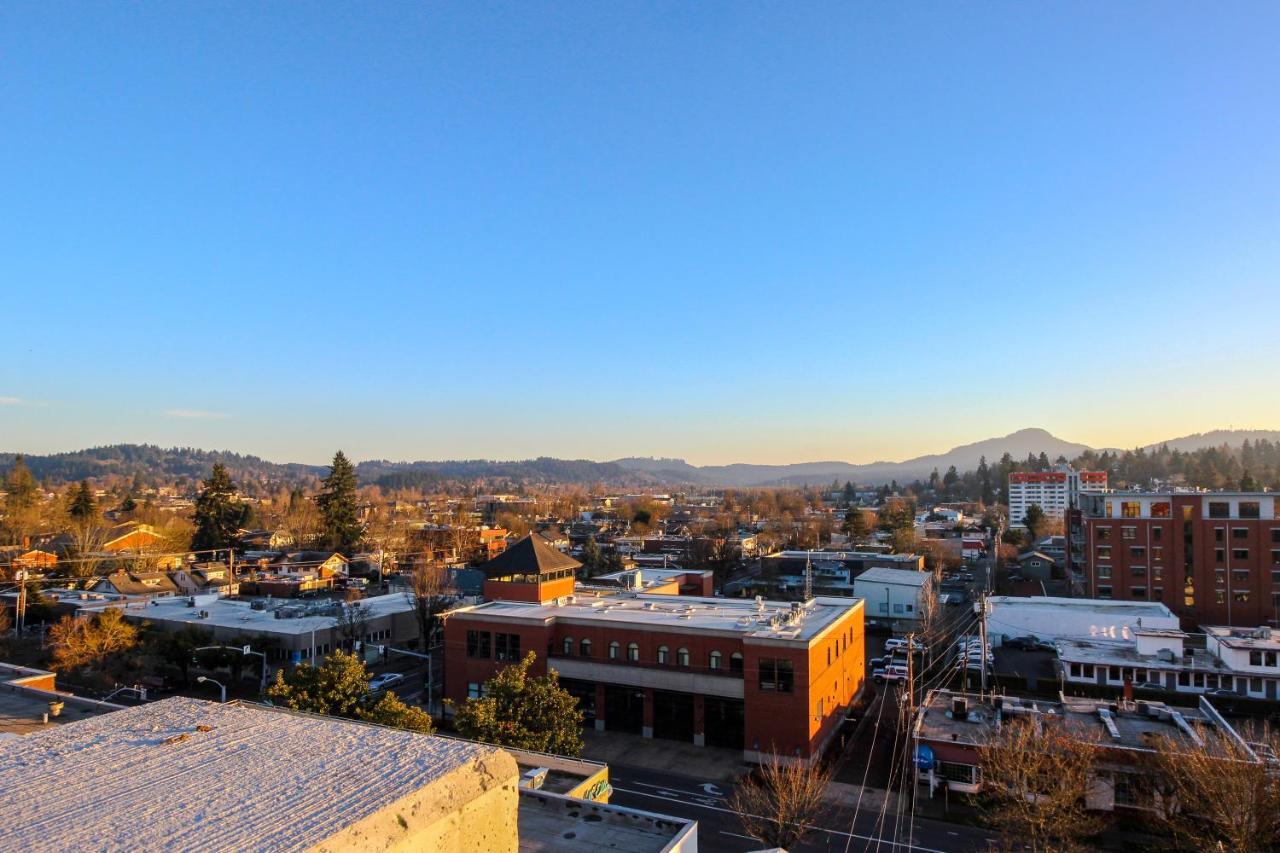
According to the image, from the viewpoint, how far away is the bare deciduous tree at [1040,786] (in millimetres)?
17312

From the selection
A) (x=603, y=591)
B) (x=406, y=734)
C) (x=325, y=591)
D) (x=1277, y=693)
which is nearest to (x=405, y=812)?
(x=406, y=734)

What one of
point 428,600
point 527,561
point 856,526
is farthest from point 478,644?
point 856,526

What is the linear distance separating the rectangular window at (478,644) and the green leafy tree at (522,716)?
9179 mm

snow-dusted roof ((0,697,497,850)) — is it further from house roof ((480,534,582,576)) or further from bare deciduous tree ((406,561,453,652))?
bare deciduous tree ((406,561,453,652))

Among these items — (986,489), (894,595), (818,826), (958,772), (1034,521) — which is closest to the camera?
(818,826)

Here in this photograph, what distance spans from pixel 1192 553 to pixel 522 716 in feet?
148

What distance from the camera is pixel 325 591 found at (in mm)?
59250

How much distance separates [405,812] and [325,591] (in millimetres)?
59771

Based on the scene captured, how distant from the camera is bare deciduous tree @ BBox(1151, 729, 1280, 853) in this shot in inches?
626

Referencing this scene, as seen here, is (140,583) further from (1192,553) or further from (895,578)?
(1192,553)

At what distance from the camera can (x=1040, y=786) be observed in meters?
18.7

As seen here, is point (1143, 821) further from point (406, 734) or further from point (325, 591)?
point (325, 591)

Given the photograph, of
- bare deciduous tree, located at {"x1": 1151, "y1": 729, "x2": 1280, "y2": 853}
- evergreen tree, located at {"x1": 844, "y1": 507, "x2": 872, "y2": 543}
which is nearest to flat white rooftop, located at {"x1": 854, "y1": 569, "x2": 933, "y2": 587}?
bare deciduous tree, located at {"x1": 1151, "y1": 729, "x2": 1280, "y2": 853}

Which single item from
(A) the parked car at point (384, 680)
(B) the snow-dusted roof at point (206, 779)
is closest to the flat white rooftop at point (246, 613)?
(A) the parked car at point (384, 680)
